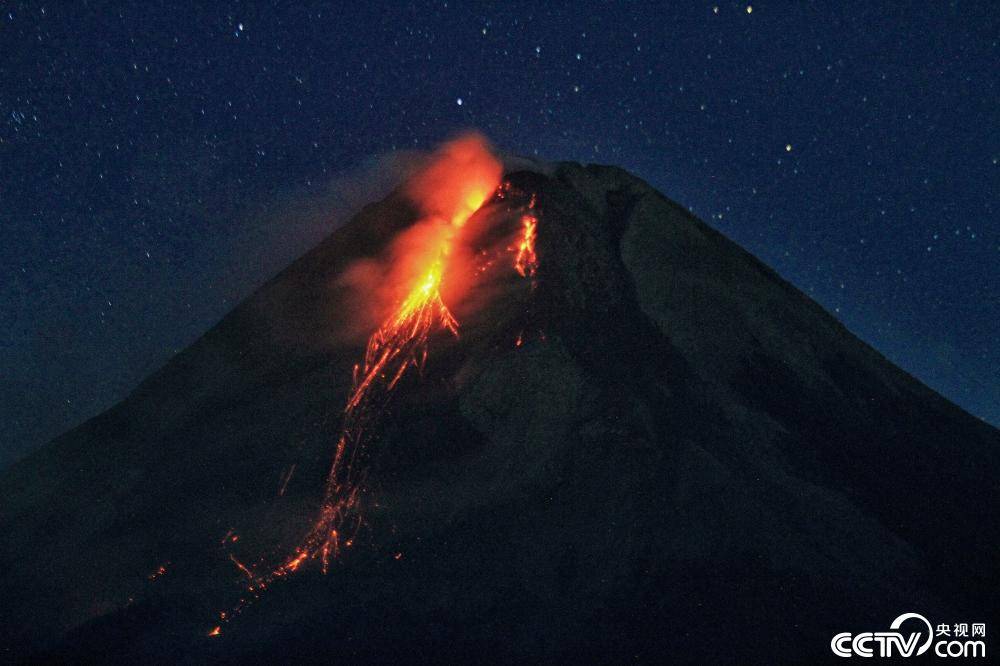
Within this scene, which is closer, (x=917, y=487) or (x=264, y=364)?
(x=917, y=487)

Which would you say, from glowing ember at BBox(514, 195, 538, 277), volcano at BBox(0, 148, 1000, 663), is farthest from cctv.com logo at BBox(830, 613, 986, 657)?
glowing ember at BBox(514, 195, 538, 277)

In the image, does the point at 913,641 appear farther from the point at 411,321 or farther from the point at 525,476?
the point at 411,321

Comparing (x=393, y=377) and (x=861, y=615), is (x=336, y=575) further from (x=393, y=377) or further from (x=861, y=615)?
(x=861, y=615)

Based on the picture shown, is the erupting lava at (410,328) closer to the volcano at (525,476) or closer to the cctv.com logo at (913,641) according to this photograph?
the volcano at (525,476)

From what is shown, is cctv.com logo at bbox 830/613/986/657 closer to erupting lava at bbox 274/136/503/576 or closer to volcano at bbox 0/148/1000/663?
volcano at bbox 0/148/1000/663

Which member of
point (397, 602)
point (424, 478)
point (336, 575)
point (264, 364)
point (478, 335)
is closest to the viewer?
point (397, 602)

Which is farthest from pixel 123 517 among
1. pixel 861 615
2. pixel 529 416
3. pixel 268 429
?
pixel 861 615

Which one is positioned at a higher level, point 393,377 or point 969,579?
point 393,377
